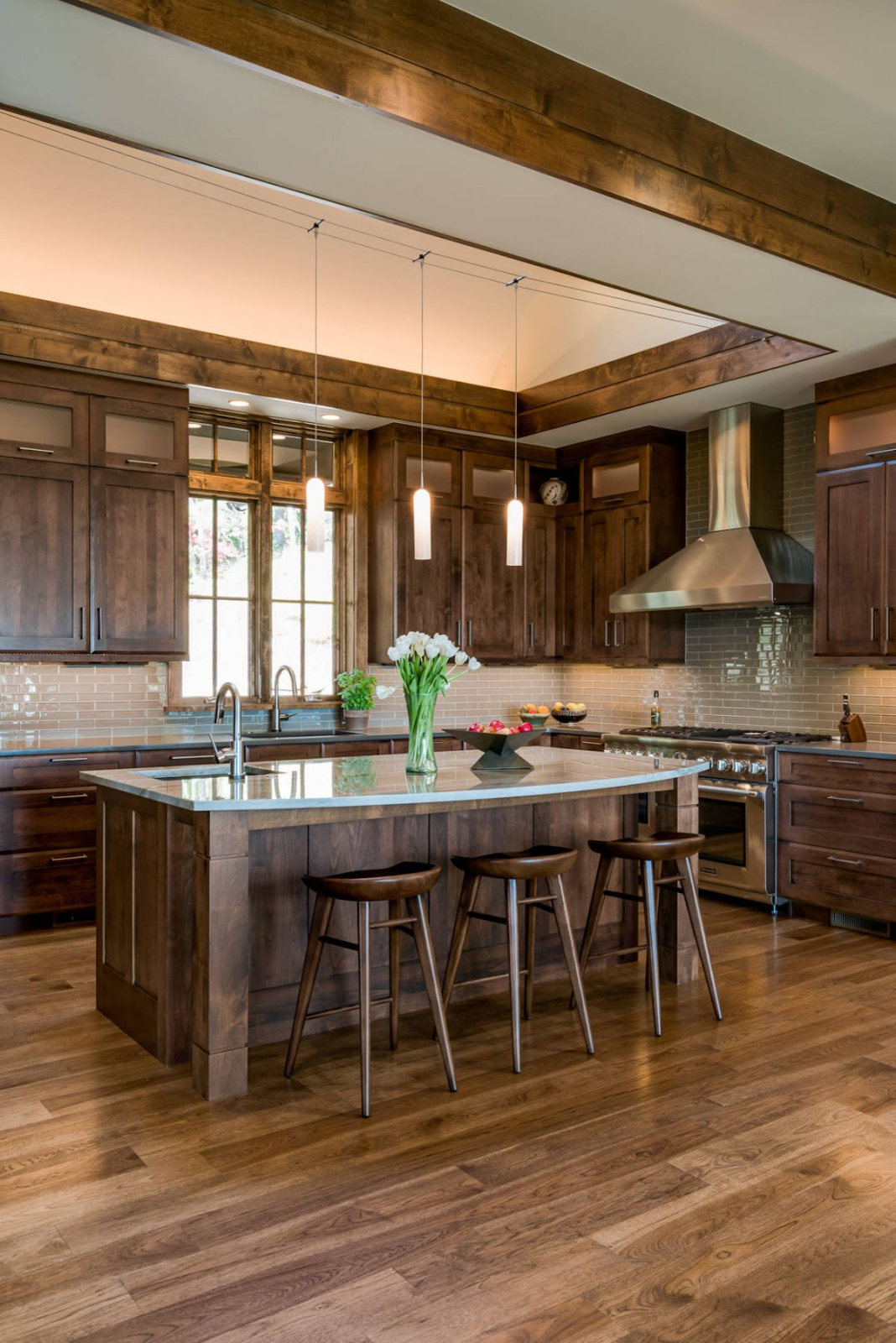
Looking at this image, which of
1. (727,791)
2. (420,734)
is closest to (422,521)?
(420,734)

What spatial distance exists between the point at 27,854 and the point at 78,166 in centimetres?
348

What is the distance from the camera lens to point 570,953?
11.6ft

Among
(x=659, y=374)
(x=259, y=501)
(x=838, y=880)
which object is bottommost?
(x=838, y=880)

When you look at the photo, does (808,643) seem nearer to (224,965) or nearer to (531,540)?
(531,540)

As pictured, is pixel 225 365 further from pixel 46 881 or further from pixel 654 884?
pixel 654 884

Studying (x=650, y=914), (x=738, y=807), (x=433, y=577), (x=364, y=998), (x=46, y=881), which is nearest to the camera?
(x=364, y=998)

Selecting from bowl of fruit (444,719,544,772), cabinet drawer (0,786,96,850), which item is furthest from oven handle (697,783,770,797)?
cabinet drawer (0,786,96,850)

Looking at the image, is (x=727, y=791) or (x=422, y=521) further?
(x=727, y=791)

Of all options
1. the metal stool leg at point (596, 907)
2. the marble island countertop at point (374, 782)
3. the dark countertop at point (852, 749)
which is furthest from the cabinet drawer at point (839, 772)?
the metal stool leg at point (596, 907)

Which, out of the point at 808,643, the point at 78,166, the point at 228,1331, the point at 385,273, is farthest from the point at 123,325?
the point at 228,1331

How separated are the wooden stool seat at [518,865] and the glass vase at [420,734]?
50 cm

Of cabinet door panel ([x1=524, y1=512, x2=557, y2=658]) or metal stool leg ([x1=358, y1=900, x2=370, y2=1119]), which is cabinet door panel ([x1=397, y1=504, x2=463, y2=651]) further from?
metal stool leg ([x1=358, y1=900, x2=370, y2=1119])

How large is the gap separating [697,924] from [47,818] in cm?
328

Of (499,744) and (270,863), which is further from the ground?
(499,744)
